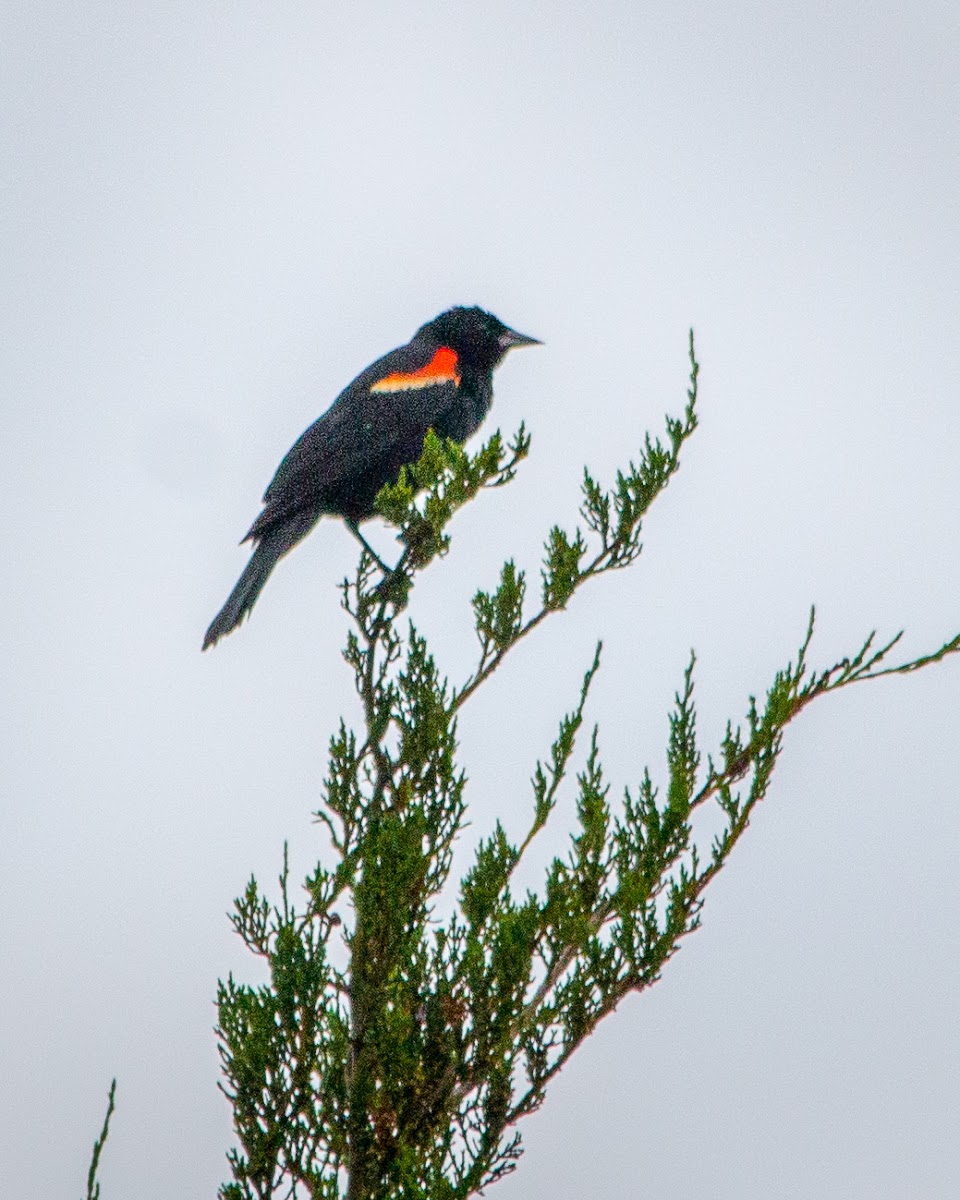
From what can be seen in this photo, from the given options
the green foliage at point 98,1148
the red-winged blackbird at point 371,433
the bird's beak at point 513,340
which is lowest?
the green foliage at point 98,1148

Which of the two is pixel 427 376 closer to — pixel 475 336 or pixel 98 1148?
pixel 475 336

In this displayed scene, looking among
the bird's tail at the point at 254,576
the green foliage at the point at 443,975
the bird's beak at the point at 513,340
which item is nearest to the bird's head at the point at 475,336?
the bird's beak at the point at 513,340

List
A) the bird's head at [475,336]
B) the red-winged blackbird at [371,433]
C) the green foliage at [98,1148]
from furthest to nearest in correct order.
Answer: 1. the bird's head at [475,336]
2. the red-winged blackbird at [371,433]
3. the green foliage at [98,1148]

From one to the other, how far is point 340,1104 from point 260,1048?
0.19 m

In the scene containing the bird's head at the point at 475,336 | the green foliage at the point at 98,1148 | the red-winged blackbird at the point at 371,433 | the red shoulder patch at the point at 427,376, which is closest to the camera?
the green foliage at the point at 98,1148

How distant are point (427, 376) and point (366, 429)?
0.40m

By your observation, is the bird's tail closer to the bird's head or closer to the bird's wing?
the bird's wing

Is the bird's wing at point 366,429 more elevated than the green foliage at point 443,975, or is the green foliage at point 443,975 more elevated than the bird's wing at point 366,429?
the bird's wing at point 366,429

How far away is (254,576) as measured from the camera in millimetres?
4152

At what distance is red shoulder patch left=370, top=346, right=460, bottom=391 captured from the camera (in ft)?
15.9

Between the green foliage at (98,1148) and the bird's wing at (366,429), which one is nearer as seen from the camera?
the green foliage at (98,1148)

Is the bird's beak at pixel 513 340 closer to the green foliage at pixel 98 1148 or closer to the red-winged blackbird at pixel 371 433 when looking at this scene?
the red-winged blackbird at pixel 371 433

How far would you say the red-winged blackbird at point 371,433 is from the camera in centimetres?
438

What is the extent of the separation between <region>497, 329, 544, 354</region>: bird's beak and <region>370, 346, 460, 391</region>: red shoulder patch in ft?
0.88
